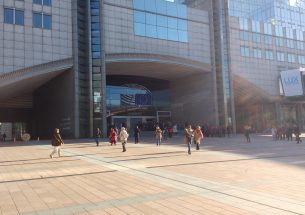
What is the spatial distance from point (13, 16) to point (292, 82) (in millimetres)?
42812

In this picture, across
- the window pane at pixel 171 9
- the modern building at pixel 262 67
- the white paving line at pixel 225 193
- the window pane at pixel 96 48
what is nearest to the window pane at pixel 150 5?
the window pane at pixel 171 9

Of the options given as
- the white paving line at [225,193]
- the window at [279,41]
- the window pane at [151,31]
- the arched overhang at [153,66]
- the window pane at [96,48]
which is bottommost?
the white paving line at [225,193]

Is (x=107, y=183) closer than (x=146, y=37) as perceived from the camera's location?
Yes

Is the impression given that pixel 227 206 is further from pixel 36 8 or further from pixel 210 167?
pixel 36 8

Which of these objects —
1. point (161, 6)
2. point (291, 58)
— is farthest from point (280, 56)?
point (161, 6)

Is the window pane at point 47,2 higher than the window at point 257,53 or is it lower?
higher

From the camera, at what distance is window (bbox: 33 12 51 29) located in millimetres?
40250

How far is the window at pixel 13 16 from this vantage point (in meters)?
38.5

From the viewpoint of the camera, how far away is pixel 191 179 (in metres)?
10.6

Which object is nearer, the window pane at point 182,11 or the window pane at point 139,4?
the window pane at point 139,4

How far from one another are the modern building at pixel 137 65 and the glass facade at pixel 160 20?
0.14 m

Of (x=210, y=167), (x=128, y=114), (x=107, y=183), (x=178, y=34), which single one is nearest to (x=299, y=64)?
(x=178, y=34)

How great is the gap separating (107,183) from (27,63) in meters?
32.4

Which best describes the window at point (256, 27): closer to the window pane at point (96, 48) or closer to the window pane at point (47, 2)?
the window pane at point (96, 48)
